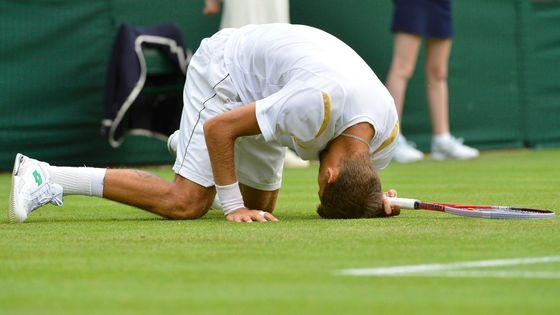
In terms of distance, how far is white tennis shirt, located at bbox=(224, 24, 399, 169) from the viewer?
5867 mm

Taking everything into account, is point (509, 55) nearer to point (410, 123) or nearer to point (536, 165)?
point (410, 123)

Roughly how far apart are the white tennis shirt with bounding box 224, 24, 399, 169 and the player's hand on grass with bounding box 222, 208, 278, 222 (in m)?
0.33

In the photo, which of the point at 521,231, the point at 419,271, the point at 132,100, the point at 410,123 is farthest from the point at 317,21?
the point at 419,271

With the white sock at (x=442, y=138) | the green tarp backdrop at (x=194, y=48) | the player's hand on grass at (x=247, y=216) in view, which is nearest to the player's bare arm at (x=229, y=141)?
the player's hand on grass at (x=247, y=216)

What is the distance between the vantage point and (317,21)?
12.8m

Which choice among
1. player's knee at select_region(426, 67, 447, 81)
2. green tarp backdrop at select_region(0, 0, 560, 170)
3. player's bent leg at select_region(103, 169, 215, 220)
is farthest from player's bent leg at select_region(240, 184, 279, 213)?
player's knee at select_region(426, 67, 447, 81)

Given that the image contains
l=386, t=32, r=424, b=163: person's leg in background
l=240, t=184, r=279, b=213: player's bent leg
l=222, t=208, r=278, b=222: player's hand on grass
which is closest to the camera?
l=222, t=208, r=278, b=222: player's hand on grass

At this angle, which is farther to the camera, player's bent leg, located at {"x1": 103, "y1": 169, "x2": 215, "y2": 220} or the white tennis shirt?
player's bent leg, located at {"x1": 103, "y1": 169, "x2": 215, "y2": 220}

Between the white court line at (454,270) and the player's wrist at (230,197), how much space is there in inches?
72.2

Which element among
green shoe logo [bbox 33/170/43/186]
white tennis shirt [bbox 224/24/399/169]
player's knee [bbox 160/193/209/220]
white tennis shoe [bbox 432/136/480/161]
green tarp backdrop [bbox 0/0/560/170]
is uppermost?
white tennis shirt [bbox 224/24/399/169]

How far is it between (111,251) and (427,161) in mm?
7906

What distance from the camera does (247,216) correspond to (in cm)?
617

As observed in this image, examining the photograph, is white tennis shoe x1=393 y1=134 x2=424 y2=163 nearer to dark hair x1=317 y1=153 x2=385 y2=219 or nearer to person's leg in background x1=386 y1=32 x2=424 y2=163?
person's leg in background x1=386 y1=32 x2=424 y2=163

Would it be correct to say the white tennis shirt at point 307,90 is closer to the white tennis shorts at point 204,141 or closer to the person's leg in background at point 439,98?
the white tennis shorts at point 204,141
